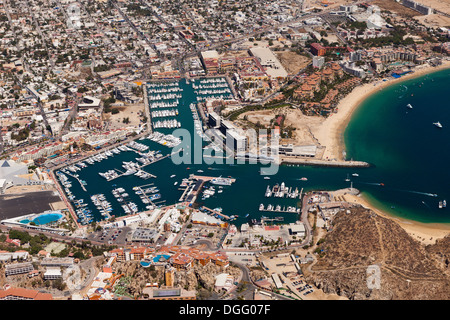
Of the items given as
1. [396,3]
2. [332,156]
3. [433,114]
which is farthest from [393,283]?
[396,3]

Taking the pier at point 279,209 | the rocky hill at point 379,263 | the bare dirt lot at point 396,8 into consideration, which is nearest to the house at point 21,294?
the rocky hill at point 379,263

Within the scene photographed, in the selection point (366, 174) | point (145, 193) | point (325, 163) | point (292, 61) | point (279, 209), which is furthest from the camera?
point (292, 61)

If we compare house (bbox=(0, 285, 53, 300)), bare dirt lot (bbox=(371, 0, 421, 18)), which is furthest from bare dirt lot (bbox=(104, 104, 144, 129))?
bare dirt lot (bbox=(371, 0, 421, 18))

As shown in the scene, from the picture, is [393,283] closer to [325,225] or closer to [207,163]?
[325,225]

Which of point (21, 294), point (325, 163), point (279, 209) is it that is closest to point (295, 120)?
point (325, 163)

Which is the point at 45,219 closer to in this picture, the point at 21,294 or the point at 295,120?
the point at 21,294

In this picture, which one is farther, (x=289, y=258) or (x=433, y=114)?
(x=433, y=114)

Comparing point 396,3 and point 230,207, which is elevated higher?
point 396,3
